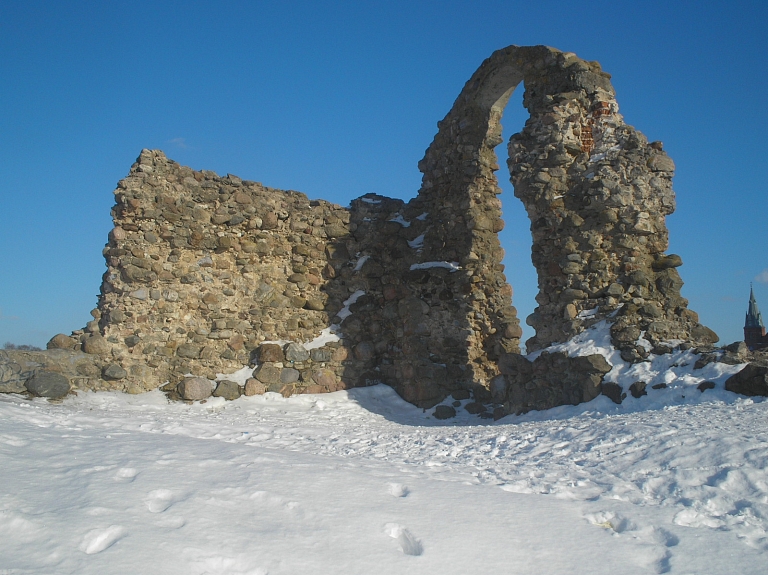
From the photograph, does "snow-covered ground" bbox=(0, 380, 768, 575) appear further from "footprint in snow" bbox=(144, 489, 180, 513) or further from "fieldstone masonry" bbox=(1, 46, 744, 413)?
"fieldstone masonry" bbox=(1, 46, 744, 413)

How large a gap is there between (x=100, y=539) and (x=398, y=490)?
1424 mm

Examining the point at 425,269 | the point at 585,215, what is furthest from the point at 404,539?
the point at 425,269

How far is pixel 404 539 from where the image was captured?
2416mm

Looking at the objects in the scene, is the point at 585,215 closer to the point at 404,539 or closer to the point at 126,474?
the point at 404,539

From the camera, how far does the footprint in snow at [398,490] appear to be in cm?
295

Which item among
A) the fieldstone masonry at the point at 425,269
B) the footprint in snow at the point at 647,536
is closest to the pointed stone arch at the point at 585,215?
the fieldstone masonry at the point at 425,269

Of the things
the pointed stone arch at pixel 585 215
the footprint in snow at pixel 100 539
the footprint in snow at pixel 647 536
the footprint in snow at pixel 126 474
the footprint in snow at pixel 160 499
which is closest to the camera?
the footprint in snow at pixel 100 539

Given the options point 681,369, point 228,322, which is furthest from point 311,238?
point 681,369

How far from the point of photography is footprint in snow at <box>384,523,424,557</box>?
2.32 m

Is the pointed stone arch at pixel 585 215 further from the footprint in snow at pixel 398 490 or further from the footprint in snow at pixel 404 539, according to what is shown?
the footprint in snow at pixel 404 539

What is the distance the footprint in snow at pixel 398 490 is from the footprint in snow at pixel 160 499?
1.05 metres

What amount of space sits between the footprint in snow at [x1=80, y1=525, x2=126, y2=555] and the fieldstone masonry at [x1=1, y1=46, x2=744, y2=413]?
4688 mm

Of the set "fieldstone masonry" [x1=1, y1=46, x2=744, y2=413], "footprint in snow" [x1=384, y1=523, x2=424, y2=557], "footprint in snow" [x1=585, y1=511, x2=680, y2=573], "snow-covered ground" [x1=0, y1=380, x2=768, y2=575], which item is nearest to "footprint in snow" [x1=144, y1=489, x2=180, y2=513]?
"snow-covered ground" [x1=0, y1=380, x2=768, y2=575]

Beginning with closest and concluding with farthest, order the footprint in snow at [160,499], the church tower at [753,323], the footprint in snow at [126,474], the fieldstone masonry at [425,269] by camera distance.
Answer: the footprint in snow at [160,499] → the footprint in snow at [126,474] → the fieldstone masonry at [425,269] → the church tower at [753,323]
